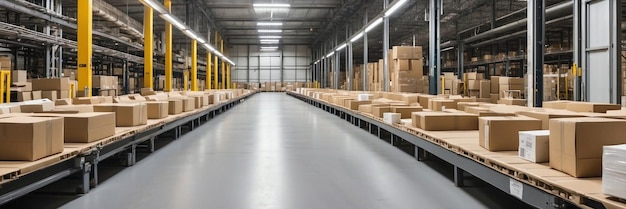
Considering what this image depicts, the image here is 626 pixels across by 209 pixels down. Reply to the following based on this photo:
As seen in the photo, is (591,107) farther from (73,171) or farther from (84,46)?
(84,46)

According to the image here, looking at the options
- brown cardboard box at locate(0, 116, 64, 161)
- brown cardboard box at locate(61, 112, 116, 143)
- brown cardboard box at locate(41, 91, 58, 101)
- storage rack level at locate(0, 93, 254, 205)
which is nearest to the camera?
storage rack level at locate(0, 93, 254, 205)

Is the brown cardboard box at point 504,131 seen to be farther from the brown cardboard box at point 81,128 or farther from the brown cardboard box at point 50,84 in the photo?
the brown cardboard box at point 50,84

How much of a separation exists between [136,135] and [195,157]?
86cm

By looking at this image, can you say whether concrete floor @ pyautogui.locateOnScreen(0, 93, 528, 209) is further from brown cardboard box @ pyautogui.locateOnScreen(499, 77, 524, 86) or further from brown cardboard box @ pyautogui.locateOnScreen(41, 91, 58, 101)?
brown cardboard box @ pyautogui.locateOnScreen(499, 77, 524, 86)

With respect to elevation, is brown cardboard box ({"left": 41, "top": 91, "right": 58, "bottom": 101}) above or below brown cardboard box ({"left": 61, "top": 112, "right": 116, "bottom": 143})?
above

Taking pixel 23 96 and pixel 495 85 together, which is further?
pixel 495 85

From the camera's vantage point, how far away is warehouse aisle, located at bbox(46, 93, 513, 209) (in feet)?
12.2

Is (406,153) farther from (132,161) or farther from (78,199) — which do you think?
(78,199)

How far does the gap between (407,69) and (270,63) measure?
33.5 m

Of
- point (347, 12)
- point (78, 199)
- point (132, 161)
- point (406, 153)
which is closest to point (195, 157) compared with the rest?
point (132, 161)

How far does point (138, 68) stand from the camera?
2289 cm

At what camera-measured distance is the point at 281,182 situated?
4.46 m

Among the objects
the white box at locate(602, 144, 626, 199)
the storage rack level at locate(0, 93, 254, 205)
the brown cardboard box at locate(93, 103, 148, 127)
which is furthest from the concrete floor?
the white box at locate(602, 144, 626, 199)

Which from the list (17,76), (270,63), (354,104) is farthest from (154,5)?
(270,63)
